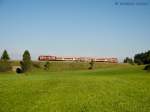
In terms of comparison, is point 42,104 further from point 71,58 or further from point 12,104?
point 71,58

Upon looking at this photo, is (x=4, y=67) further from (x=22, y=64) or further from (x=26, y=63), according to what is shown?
(x=26, y=63)

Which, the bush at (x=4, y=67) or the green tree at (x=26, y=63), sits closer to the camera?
the bush at (x=4, y=67)

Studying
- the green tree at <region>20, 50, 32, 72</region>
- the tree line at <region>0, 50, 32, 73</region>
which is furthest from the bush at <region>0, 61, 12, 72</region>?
the green tree at <region>20, 50, 32, 72</region>

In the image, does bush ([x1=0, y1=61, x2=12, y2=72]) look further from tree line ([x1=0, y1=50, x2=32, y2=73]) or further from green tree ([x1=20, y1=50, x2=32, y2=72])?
green tree ([x1=20, y1=50, x2=32, y2=72])

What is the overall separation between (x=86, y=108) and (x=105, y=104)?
219cm

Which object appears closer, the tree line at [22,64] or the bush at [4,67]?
the bush at [4,67]

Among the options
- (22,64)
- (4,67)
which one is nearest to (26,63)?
(22,64)

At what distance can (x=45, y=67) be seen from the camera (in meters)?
147

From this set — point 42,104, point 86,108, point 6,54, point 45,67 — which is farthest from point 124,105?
point 6,54

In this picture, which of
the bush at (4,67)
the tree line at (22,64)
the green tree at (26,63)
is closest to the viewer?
the bush at (4,67)

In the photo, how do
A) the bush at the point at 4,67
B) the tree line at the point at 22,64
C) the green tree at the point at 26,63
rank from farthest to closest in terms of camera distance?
the green tree at the point at 26,63
the tree line at the point at 22,64
the bush at the point at 4,67

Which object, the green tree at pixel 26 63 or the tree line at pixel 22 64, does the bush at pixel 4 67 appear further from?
the green tree at pixel 26 63

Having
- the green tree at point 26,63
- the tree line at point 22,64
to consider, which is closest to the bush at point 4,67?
the tree line at point 22,64

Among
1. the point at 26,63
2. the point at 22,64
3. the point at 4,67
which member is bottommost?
the point at 4,67
